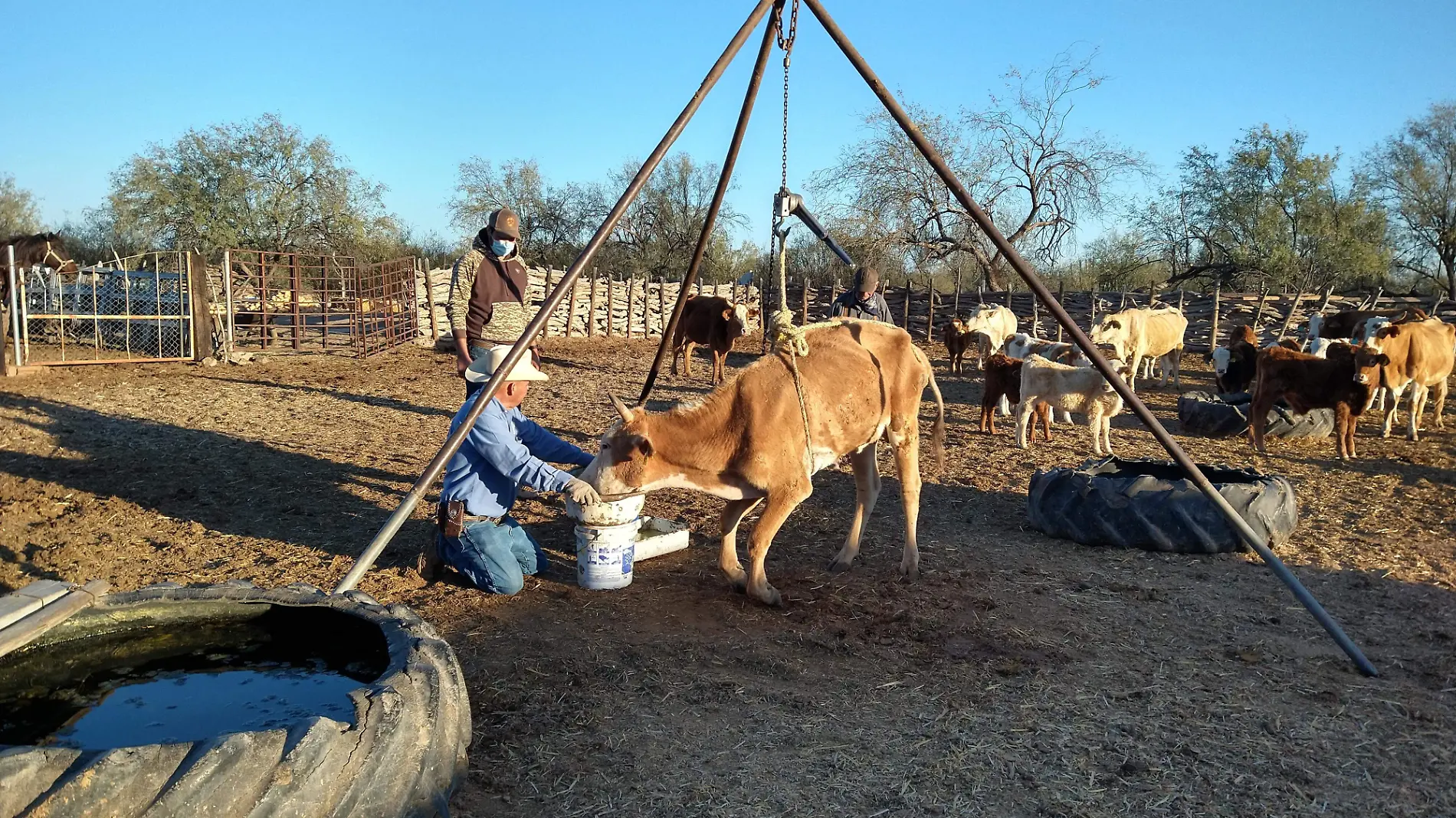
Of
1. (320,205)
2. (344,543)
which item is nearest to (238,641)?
(344,543)

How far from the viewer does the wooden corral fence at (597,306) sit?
24.6 meters

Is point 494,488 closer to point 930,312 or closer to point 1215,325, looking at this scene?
point 1215,325

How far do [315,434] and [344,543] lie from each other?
181 inches

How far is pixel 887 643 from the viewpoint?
Answer: 5.13 meters

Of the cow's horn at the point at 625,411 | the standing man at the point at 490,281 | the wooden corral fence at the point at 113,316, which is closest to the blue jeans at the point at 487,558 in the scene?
the cow's horn at the point at 625,411

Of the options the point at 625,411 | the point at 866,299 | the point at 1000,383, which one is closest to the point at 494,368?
the point at 625,411

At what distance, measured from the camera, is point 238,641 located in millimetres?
3854

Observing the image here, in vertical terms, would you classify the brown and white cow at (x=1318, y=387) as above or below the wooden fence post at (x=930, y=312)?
below

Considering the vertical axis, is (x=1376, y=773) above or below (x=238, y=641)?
below

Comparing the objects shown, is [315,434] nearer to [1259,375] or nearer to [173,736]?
[173,736]

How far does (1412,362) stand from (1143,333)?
5185 mm

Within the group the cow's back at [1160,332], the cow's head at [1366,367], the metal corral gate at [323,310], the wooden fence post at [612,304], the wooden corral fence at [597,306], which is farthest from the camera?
the wooden fence post at [612,304]

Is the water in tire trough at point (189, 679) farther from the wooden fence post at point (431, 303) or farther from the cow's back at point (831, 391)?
the wooden fence post at point (431, 303)

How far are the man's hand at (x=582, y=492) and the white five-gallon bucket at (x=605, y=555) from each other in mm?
297
